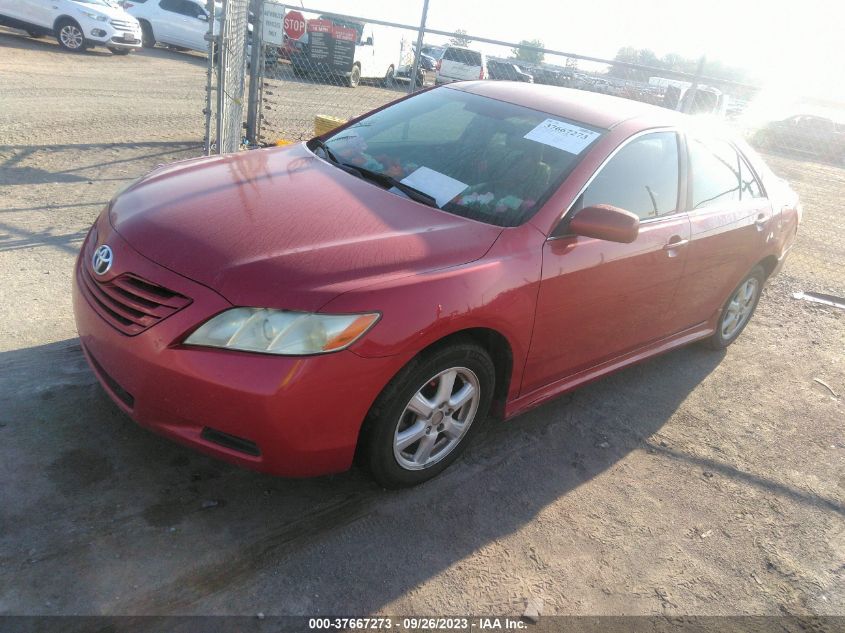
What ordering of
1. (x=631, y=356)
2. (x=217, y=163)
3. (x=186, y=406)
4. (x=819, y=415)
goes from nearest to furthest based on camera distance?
(x=186, y=406), (x=217, y=163), (x=631, y=356), (x=819, y=415)

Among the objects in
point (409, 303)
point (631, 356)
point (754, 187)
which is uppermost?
point (754, 187)

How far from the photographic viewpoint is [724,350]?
17.4 feet

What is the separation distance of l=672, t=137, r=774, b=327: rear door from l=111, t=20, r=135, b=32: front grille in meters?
16.0

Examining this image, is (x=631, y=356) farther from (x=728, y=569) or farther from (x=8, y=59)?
(x=8, y=59)

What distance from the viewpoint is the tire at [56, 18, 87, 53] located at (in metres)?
15.9

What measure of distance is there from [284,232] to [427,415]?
38.4 inches

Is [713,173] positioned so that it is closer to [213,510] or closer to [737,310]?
[737,310]

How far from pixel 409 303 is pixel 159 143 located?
7294 mm

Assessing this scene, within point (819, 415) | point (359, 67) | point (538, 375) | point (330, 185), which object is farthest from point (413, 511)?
point (359, 67)

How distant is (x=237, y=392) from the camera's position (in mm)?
2459

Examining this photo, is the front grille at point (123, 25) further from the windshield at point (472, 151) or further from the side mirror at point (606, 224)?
the side mirror at point (606, 224)

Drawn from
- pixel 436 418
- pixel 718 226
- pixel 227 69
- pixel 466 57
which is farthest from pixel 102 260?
pixel 466 57

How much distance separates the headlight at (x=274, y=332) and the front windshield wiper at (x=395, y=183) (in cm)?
106

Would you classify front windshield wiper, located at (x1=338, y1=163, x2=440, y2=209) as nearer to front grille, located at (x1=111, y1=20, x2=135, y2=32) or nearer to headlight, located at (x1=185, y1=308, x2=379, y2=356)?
headlight, located at (x1=185, y1=308, x2=379, y2=356)
